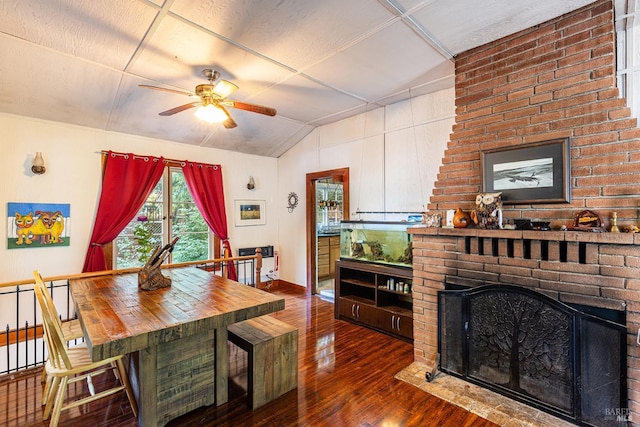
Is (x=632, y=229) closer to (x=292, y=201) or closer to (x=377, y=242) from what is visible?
(x=377, y=242)

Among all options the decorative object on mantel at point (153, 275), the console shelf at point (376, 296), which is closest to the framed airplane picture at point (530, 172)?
the console shelf at point (376, 296)

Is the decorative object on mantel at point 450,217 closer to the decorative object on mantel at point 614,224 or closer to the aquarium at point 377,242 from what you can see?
the aquarium at point 377,242

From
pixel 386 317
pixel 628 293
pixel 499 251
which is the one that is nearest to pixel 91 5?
pixel 499 251

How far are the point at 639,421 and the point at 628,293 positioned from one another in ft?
2.60

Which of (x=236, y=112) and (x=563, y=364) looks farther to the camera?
(x=236, y=112)

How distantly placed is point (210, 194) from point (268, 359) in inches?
135

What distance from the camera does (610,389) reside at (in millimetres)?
1902

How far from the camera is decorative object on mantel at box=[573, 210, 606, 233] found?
6.61 feet

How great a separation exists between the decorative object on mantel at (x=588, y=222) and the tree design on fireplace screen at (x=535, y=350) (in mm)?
545

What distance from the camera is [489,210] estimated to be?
2479 millimetres

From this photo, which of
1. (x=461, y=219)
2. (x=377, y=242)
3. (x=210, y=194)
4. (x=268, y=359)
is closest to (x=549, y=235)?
(x=461, y=219)

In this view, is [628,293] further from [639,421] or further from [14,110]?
[14,110]

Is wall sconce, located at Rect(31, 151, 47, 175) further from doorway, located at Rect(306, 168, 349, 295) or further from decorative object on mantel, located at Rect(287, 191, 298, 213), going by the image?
doorway, located at Rect(306, 168, 349, 295)

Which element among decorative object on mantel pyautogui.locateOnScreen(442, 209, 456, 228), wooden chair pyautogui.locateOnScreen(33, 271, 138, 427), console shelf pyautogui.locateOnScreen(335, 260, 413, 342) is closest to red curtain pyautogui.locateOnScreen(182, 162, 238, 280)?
console shelf pyautogui.locateOnScreen(335, 260, 413, 342)
